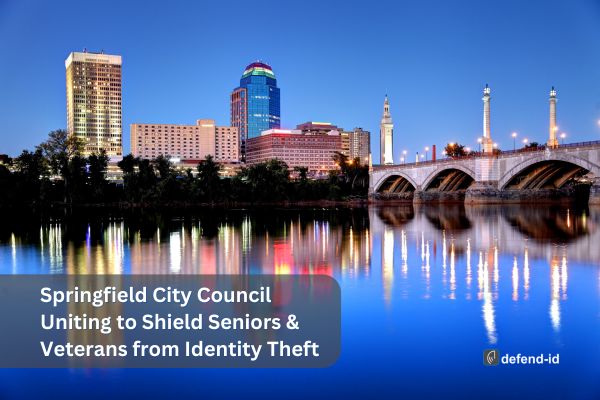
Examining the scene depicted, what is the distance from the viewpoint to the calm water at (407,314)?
855 cm

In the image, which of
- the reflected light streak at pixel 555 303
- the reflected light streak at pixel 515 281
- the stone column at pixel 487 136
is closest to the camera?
the reflected light streak at pixel 555 303

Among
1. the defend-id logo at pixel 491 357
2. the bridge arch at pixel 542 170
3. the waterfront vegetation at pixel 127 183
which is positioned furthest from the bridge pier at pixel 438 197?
the defend-id logo at pixel 491 357

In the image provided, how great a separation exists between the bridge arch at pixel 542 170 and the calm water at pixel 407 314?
50430 mm

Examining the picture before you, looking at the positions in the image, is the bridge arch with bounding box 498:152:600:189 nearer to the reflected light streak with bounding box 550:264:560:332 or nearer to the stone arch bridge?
the stone arch bridge

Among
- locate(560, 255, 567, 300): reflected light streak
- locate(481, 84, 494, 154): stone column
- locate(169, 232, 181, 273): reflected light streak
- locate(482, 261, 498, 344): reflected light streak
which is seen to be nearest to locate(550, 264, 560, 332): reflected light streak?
locate(560, 255, 567, 300): reflected light streak

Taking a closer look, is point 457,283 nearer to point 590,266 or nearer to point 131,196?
point 590,266

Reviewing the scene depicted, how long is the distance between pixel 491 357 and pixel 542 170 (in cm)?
7785

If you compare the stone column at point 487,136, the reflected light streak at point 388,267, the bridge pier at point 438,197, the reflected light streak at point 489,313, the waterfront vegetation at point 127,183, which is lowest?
the reflected light streak at point 489,313

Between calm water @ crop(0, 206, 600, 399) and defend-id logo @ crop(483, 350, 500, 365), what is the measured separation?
5.1 inches

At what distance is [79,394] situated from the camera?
8336 mm

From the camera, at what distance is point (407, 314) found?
12141 mm

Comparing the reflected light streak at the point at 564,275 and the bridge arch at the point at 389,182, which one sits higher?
the bridge arch at the point at 389,182

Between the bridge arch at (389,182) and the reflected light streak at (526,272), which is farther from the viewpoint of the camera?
the bridge arch at (389,182)

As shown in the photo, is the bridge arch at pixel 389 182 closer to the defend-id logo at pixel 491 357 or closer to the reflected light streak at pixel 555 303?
the reflected light streak at pixel 555 303
